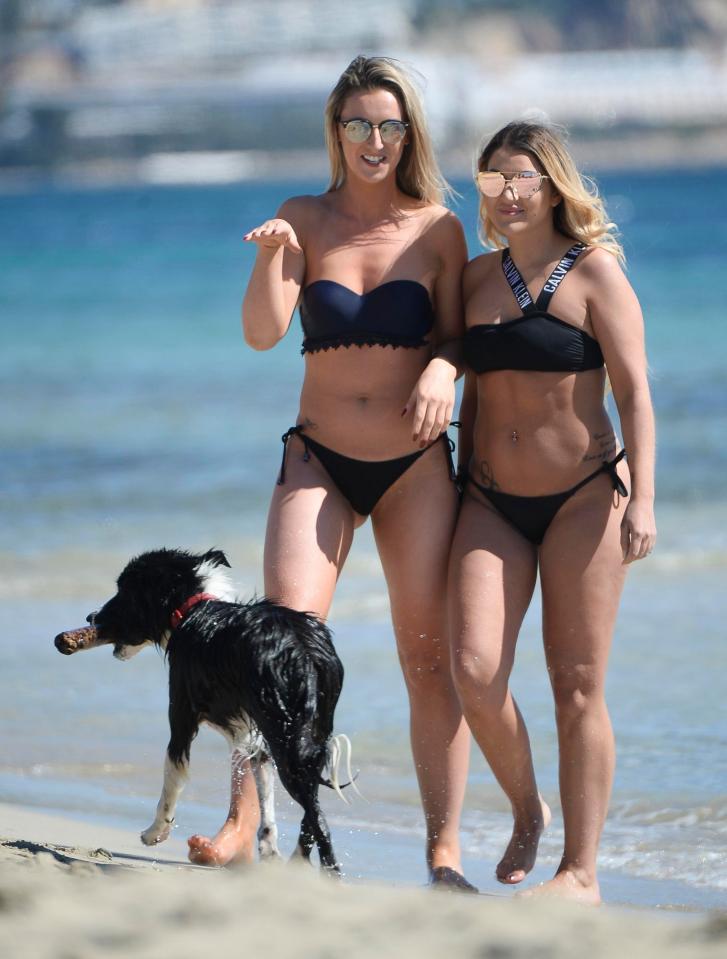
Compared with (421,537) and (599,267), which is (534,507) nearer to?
(421,537)

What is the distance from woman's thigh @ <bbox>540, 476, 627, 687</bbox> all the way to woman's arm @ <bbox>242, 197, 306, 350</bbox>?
3.50ft

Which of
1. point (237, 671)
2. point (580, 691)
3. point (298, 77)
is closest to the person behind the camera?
point (237, 671)

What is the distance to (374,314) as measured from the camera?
442cm

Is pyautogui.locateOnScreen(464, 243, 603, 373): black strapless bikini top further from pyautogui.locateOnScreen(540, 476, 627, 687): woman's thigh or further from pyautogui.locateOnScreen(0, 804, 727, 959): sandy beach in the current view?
pyautogui.locateOnScreen(0, 804, 727, 959): sandy beach

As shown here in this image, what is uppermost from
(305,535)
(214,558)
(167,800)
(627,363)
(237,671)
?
(627,363)

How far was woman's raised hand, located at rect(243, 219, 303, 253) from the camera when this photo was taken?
14.0 ft

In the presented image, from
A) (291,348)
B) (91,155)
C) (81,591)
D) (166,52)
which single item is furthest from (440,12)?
(81,591)

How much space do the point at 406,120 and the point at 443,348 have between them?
2.38ft

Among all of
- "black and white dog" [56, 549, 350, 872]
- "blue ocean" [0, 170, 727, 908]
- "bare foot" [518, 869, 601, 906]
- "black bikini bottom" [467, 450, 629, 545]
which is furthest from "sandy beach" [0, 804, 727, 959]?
"blue ocean" [0, 170, 727, 908]

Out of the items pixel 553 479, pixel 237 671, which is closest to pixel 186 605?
pixel 237 671

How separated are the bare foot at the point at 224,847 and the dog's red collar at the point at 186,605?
651 mm

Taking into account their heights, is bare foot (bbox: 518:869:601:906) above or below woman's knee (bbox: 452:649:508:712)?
below

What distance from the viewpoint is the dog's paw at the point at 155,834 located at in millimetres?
4367

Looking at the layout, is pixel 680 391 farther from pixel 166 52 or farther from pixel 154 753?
pixel 166 52
